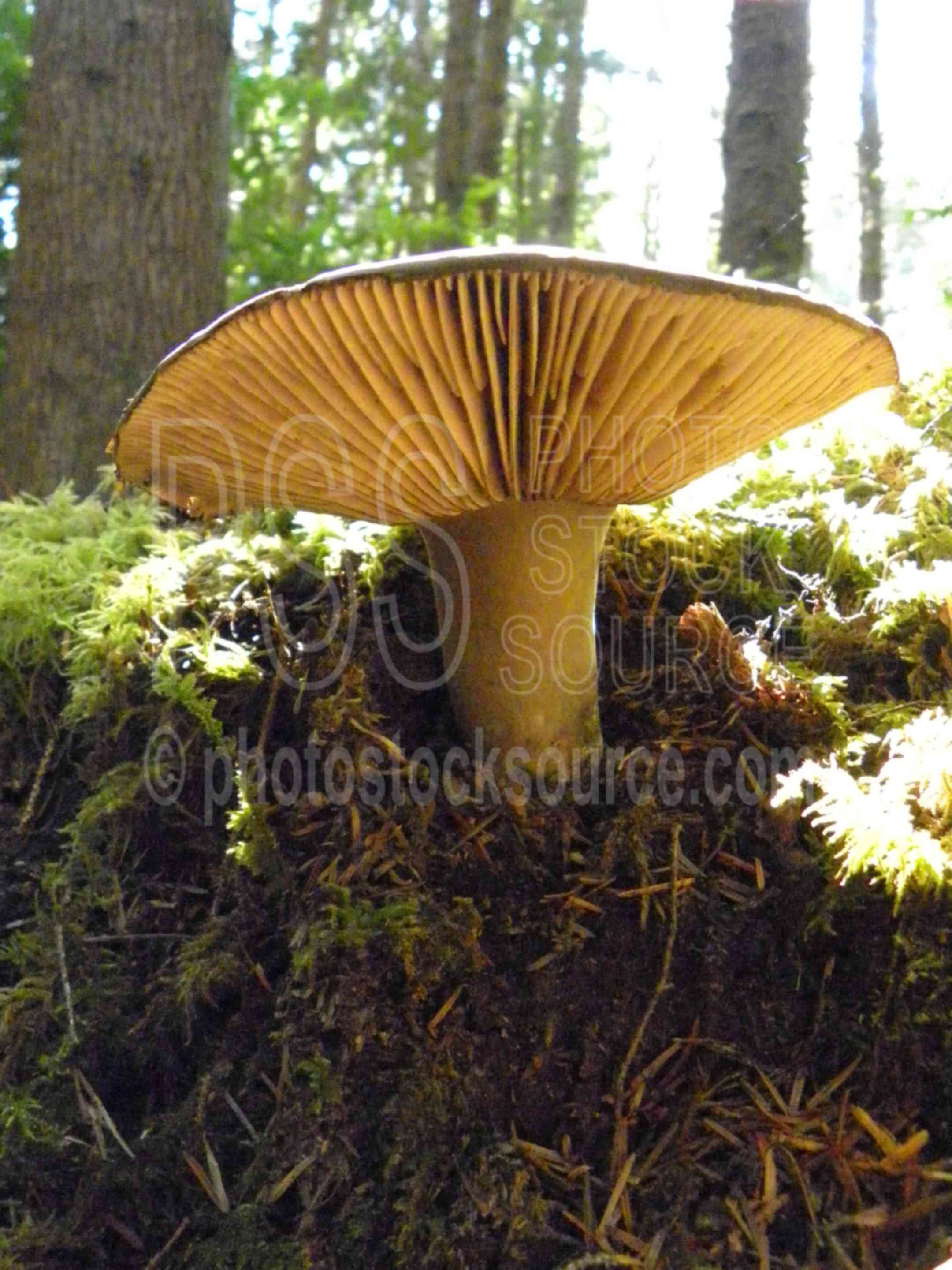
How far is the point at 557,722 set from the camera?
1.64m

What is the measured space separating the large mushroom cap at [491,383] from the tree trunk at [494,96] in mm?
6465

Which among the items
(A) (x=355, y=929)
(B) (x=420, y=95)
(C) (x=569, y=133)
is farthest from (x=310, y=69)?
(A) (x=355, y=929)

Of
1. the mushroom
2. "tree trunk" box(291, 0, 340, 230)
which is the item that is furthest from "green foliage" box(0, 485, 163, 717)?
"tree trunk" box(291, 0, 340, 230)

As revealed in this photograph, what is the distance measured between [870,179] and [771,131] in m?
4.28

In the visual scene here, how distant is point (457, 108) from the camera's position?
7.10 meters

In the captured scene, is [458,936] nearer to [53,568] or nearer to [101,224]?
[53,568]

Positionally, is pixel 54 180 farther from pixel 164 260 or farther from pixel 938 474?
pixel 938 474

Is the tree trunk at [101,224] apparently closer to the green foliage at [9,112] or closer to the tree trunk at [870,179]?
the green foliage at [9,112]

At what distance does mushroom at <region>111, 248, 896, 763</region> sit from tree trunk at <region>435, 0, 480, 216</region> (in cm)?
558

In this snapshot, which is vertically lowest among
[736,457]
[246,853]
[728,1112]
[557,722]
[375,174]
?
[728,1112]

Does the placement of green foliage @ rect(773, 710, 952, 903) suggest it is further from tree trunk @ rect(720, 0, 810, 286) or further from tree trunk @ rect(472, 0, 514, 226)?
tree trunk @ rect(472, 0, 514, 226)

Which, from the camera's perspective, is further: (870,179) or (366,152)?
(366,152)

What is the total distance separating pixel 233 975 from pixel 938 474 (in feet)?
5.39

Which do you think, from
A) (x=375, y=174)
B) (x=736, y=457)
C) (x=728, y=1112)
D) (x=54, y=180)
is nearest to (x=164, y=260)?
(x=54, y=180)
